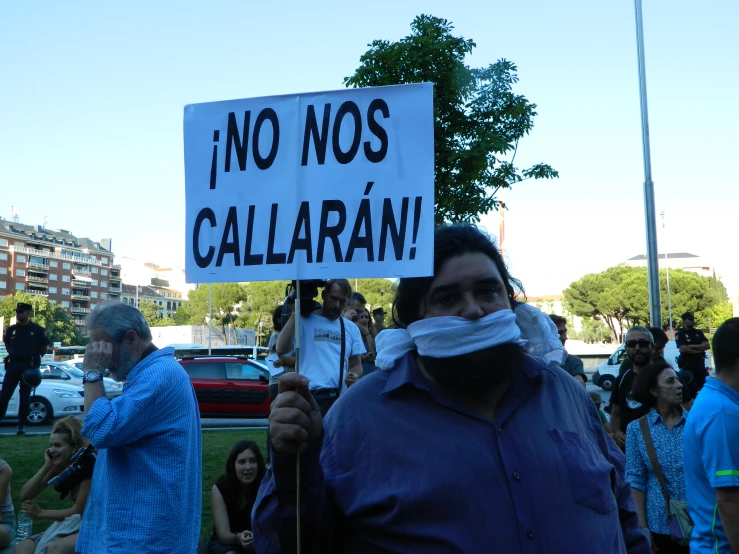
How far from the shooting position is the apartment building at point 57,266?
389 feet

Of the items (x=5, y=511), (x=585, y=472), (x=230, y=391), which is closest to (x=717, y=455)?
(x=585, y=472)

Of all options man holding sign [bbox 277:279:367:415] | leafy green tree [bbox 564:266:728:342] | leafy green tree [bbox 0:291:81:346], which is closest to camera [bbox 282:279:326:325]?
man holding sign [bbox 277:279:367:415]

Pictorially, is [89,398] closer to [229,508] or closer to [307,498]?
[307,498]

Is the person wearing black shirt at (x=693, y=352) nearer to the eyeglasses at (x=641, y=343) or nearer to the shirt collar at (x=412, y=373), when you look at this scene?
the eyeglasses at (x=641, y=343)

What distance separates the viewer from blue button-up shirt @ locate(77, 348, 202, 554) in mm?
3602

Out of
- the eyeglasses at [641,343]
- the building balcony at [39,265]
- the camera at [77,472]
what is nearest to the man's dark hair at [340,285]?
the camera at [77,472]

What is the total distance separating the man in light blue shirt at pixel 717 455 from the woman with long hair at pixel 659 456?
4.22 feet

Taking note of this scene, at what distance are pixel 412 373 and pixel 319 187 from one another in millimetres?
651

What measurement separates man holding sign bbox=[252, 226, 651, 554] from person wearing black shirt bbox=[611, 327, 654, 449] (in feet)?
14.3

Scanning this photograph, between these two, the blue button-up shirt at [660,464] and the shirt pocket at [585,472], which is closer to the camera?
the shirt pocket at [585,472]

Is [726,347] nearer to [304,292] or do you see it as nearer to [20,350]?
[304,292]

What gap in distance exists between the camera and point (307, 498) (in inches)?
75.2

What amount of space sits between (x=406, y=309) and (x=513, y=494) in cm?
66

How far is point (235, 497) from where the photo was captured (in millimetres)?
6258
